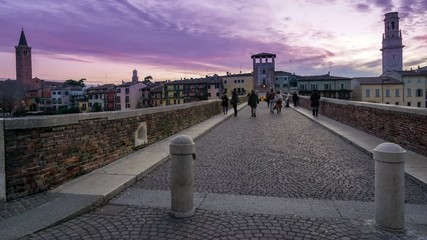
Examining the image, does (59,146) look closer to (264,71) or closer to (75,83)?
(264,71)

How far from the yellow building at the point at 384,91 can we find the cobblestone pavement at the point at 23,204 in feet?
320

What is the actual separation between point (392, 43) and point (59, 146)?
15270cm

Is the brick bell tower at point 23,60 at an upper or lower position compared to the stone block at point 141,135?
upper

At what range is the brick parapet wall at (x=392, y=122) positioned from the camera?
29.1ft

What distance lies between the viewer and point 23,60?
119m

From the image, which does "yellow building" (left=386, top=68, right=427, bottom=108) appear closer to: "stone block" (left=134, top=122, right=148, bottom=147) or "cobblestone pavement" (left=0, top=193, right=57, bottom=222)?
"stone block" (left=134, top=122, right=148, bottom=147)

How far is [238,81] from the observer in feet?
400

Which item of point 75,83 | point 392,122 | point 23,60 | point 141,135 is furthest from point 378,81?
point 75,83

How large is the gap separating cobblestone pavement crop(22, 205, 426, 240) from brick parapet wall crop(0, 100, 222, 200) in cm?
140

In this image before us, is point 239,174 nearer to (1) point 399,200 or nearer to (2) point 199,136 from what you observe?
(1) point 399,200

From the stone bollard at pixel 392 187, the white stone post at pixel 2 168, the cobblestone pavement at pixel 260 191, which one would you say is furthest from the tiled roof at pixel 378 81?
A: the white stone post at pixel 2 168

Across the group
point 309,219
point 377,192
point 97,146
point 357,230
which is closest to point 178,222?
point 309,219

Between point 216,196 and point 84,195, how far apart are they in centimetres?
214

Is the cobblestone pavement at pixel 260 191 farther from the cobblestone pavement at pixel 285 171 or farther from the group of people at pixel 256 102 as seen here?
the group of people at pixel 256 102
